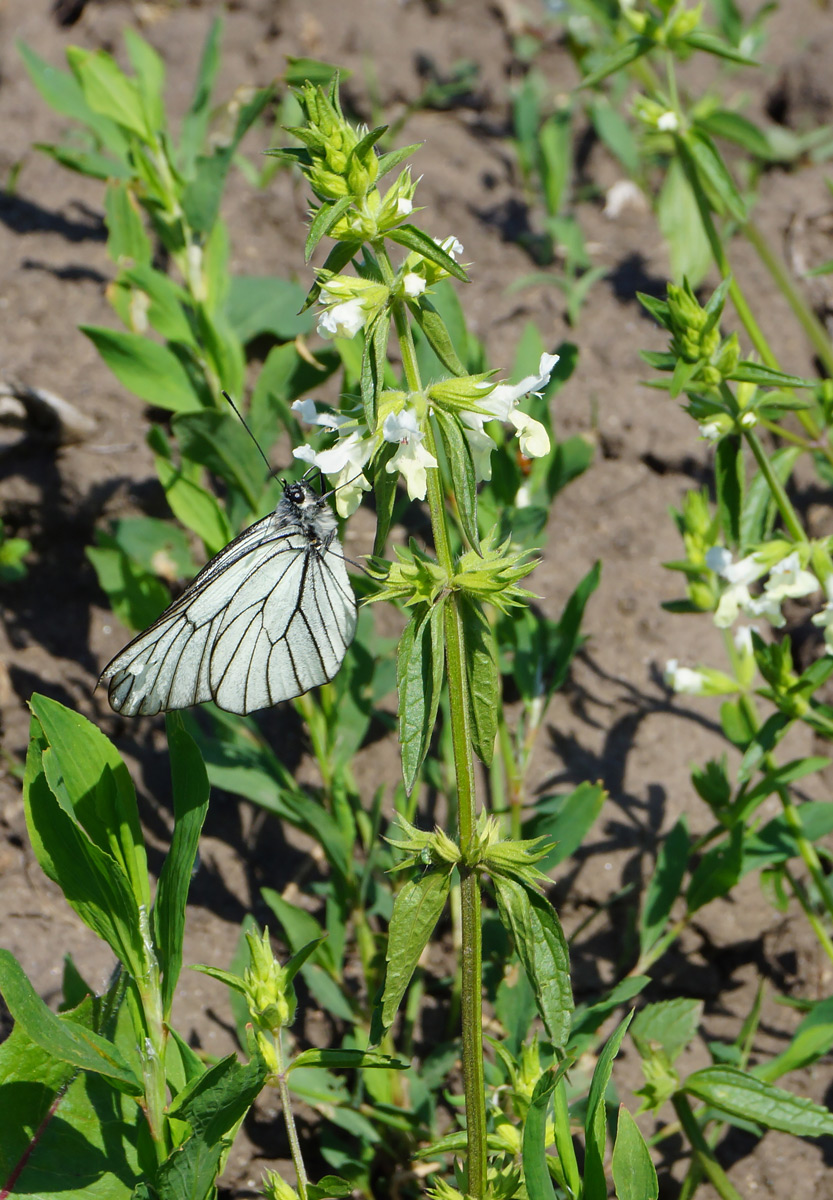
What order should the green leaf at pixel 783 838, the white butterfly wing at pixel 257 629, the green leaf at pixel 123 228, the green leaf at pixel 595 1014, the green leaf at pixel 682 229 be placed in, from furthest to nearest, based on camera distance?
the green leaf at pixel 682 229
the green leaf at pixel 123 228
the green leaf at pixel 783 838
the white butterfly wing at pixel 257 629
the green leaf at pixel 595 1014

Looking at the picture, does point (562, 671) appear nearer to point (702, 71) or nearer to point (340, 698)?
point (340, 698)

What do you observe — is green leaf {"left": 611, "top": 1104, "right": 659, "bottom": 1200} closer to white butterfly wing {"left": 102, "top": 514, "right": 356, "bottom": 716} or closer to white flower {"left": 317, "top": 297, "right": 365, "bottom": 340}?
white butterfly wing {"left": 102, "top": 514, "right": 356, "bottom": 716}

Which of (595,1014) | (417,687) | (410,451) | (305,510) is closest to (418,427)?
(410,451)

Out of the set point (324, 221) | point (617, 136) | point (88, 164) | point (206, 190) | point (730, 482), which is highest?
point (88, 164)

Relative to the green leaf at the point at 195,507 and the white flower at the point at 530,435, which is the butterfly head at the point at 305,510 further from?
the white flower at the point at 530,435

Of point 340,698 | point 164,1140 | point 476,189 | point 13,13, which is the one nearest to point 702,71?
point 476,189

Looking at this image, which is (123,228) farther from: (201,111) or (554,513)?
(554,513)

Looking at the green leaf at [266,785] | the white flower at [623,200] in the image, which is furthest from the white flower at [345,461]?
the white flower at [623,200]
